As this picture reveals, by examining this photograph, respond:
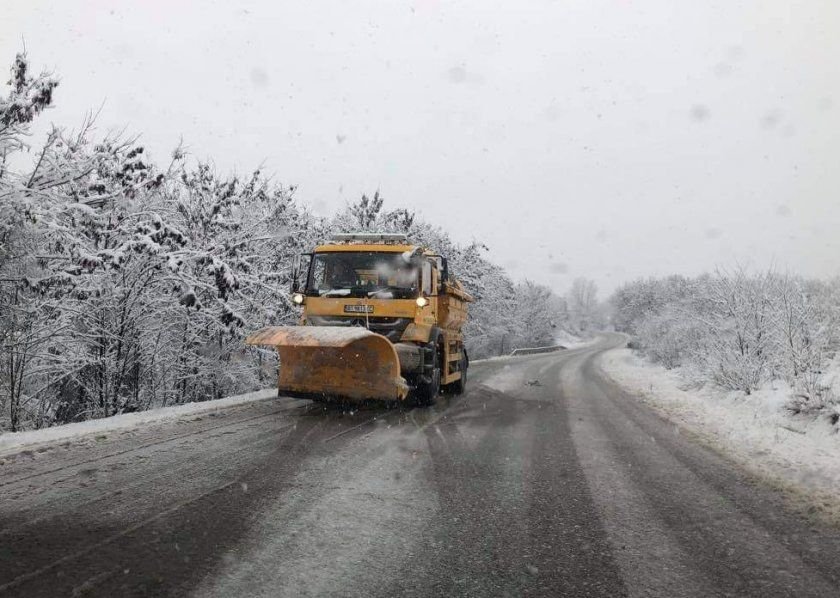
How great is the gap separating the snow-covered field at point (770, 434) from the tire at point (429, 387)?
13.7 ft

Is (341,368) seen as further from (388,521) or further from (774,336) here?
(774,336)

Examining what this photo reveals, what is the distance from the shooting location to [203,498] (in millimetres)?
4074

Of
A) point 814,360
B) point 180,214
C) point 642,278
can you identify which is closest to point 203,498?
point 180,214

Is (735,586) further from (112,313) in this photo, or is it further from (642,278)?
(642,278)

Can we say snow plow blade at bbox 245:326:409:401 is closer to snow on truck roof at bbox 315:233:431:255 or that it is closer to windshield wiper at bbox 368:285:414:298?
windshield wiper at bbox 368:285:414:298

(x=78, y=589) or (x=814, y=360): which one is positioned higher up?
(x=814, y=360)

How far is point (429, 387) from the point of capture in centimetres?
931

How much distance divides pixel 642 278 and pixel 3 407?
12057cm

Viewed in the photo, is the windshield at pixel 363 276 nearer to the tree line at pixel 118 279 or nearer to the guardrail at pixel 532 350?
the tree line at pixel 118 279

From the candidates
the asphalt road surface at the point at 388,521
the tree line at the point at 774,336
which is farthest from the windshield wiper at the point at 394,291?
the tree line at the point at 774,336

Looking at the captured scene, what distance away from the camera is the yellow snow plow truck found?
7.99m

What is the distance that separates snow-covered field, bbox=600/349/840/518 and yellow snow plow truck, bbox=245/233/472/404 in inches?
176

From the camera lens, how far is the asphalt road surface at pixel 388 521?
2857 mm

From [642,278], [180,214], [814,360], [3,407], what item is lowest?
[3,407]
